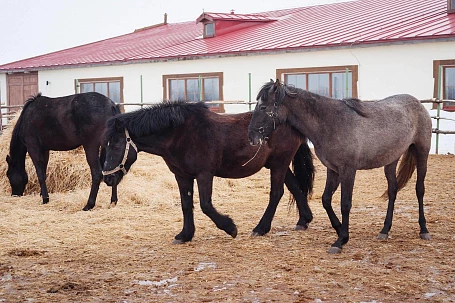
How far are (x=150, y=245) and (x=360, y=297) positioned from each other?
8.65 feet

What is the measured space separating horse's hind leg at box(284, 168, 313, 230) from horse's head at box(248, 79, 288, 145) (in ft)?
4.06

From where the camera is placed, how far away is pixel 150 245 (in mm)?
6730

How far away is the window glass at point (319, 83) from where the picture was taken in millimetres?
17047

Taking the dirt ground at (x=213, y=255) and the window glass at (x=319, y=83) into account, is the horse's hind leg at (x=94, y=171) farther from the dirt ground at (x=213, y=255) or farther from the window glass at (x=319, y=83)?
the window glass at (x=319, y=83)

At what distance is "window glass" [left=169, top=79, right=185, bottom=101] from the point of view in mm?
19594

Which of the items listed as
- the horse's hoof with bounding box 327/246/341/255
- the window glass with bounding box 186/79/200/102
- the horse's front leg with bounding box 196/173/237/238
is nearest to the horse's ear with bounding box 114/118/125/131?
the horse's front leg with bounding box 196/173/237/238

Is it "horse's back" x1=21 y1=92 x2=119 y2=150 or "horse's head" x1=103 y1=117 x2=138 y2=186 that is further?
"horse's back" x1=21 y1=92 x2=119 y2=150

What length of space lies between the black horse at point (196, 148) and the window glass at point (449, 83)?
9387mm

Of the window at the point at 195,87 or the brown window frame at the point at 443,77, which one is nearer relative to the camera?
the brown window frame at the point at 443,77

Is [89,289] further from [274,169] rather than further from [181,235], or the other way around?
[274,169]

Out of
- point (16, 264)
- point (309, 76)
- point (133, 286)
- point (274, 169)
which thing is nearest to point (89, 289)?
point (133, 286)

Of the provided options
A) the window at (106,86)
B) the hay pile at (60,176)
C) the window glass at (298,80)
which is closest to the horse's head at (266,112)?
the hay pile at (60,176)

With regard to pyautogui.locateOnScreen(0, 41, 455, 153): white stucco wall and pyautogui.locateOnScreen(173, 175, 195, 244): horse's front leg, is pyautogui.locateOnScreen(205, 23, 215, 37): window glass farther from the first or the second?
pyautogui.locateOnScreen(173, 175, 195, 244): horse's front leg

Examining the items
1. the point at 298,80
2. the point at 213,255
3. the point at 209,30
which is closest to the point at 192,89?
the point at 298,80
